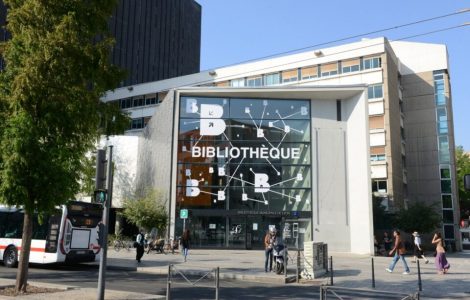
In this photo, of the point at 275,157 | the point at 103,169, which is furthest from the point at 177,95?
the point at 103,169

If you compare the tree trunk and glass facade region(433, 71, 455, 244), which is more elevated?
glass facade region(433, 71, 455, 244)

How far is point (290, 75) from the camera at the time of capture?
54750mm

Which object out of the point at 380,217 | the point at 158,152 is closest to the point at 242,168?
the point at 158,152

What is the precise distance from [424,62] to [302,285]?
4903cm

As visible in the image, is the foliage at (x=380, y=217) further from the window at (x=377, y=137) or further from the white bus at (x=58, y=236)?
the white bus at (x=58, y=236)

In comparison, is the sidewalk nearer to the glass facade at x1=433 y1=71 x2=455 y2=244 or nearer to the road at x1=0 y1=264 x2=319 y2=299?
the road at x1=0 y1=264 x2=319 y2=299

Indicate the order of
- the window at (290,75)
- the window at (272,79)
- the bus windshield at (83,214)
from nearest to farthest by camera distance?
the bus windshield at (83,214)
the window at (290,75)
the window at (272,79)

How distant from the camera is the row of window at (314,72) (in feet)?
163

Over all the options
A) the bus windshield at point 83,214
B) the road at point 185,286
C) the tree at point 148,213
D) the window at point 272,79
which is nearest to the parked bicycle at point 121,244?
the tree at point 148,213

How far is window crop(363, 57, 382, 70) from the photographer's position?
48.7 metres

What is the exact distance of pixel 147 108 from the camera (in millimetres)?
65500

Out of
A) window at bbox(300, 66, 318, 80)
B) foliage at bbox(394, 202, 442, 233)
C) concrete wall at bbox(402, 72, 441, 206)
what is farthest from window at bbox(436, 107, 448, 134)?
foliage at bbox(394, 202, 442, 233)

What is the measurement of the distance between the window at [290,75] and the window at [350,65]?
544 cm

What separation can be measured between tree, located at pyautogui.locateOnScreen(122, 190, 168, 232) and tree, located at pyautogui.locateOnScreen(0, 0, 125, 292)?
19926mm
